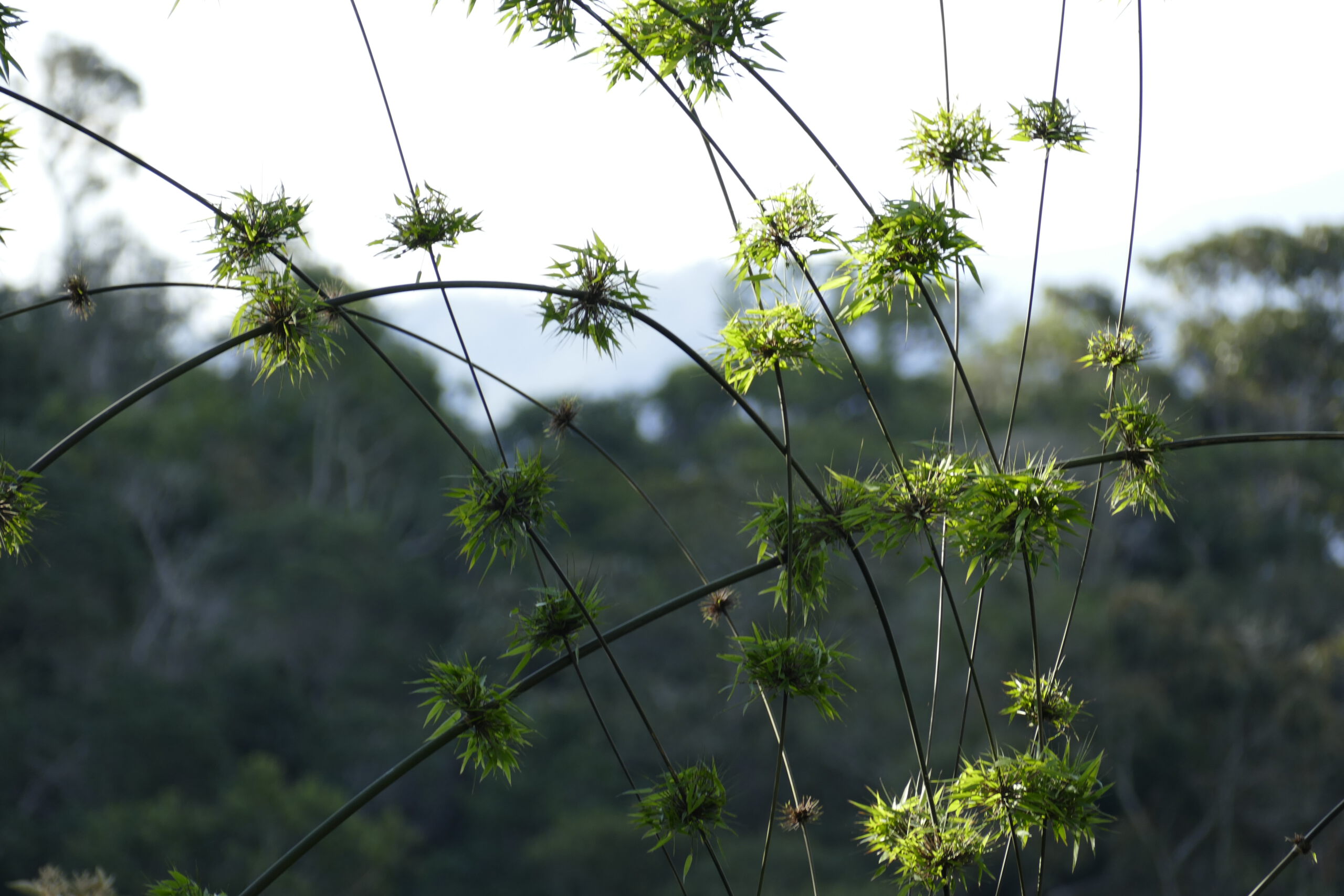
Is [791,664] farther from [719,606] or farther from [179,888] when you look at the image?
[179,888]

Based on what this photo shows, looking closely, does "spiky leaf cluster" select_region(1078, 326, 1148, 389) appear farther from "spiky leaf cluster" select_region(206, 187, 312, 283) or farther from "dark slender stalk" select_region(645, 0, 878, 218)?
"spiky leaf cluster" select_region(206, 187, 312, 283)

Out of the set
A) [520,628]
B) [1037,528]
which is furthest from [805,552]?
[520,628]

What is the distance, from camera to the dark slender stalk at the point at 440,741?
1.55 meters

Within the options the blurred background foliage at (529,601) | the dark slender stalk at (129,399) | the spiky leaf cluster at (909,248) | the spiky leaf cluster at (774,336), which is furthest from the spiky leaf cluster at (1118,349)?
the blurred background foliage at (529,601)

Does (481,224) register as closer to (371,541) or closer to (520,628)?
(520,628)

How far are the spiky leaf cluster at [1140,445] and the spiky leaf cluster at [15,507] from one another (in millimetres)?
1653

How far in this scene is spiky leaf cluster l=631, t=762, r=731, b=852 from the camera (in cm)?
188

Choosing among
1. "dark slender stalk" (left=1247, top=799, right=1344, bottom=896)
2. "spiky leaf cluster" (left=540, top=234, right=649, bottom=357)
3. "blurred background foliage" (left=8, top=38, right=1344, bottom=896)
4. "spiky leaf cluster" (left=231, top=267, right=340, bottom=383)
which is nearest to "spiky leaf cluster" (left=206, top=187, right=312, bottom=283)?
"spiky leaf cluster" (left=231, top=267, right=340, bottom=383)

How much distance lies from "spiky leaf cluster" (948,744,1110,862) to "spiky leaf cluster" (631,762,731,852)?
0.40 metres

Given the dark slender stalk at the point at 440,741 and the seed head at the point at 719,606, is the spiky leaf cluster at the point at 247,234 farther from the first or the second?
the seed head at the point at 719,606

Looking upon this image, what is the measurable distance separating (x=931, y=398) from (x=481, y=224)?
18.3 metres

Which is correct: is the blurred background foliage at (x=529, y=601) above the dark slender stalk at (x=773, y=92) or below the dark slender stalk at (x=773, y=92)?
above

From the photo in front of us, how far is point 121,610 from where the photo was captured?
12758 millimetres

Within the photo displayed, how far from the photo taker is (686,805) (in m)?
1.89
